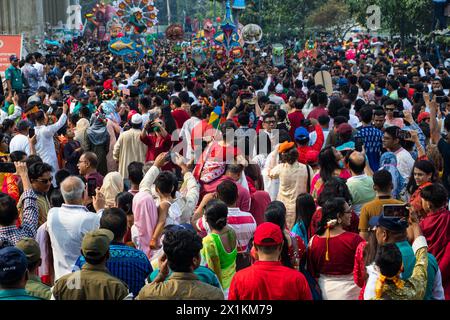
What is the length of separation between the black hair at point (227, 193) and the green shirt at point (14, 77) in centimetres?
1303

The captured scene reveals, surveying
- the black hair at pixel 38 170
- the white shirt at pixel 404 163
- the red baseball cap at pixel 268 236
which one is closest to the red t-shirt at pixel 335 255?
the red baseball cap at pixel 268 236

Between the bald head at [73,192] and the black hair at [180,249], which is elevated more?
the bald head at [73,192]

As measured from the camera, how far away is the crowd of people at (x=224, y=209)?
5016mm

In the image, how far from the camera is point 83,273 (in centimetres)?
510

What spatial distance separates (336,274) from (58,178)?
358cm

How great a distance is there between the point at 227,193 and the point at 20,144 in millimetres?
5048

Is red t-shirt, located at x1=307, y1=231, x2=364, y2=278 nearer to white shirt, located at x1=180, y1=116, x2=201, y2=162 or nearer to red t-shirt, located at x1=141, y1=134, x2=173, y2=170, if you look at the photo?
red t-shirt, located at x1=141, y1=134, x2=173, y2=170

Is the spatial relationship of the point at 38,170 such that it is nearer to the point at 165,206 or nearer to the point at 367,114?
the point at 165,206

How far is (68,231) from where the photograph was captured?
6.29m

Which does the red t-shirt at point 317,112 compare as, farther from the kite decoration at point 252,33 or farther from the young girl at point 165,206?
the kite decoration at point 252,33

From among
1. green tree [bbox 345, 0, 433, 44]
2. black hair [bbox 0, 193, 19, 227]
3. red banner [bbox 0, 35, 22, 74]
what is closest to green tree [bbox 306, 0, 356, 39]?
green tree [bbox 345, 0, 433, 44]

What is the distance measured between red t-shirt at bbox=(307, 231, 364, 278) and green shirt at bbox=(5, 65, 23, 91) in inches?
555

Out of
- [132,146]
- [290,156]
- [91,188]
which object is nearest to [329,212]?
[290,156]

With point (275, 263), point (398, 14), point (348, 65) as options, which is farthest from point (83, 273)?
point (398, 14)
